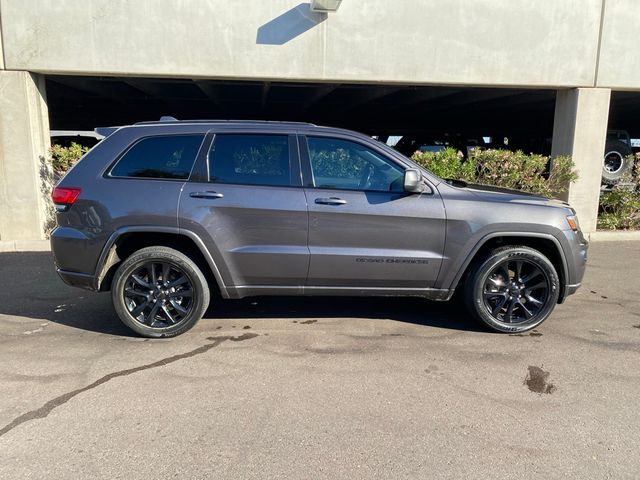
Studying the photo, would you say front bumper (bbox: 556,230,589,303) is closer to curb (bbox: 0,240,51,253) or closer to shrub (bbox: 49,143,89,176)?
curb (bbox: 0,240,51,253)

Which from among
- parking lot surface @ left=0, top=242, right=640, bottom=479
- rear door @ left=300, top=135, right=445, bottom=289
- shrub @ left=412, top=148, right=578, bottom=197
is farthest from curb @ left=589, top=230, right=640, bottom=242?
rear door @ left=300, top=135, right=445, bottom=289

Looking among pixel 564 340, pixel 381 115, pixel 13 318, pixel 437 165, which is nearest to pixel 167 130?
pixel 13 318

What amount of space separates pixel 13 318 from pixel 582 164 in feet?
30.1

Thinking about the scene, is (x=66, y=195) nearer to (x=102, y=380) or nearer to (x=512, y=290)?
(x=102, y=380)

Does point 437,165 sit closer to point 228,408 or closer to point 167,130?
point 167,130

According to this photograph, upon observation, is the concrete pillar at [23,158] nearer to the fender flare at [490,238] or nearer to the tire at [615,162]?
the fender flare at [490,238]

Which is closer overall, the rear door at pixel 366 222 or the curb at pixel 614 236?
the rear door at pixel 366 222

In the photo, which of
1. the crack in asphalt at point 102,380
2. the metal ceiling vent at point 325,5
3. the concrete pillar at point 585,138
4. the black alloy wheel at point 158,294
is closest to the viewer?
the crack in asphalt at point 102,380

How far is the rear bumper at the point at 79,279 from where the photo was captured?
167 inches

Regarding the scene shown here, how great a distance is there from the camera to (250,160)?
14.2 ft

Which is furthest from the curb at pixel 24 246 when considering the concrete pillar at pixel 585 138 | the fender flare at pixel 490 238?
the concrete pillar at pixel 585 138

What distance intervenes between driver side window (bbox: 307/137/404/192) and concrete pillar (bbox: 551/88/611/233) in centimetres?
594

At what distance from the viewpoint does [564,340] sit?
434 cm

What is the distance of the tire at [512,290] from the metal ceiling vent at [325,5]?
5108 millimetres
